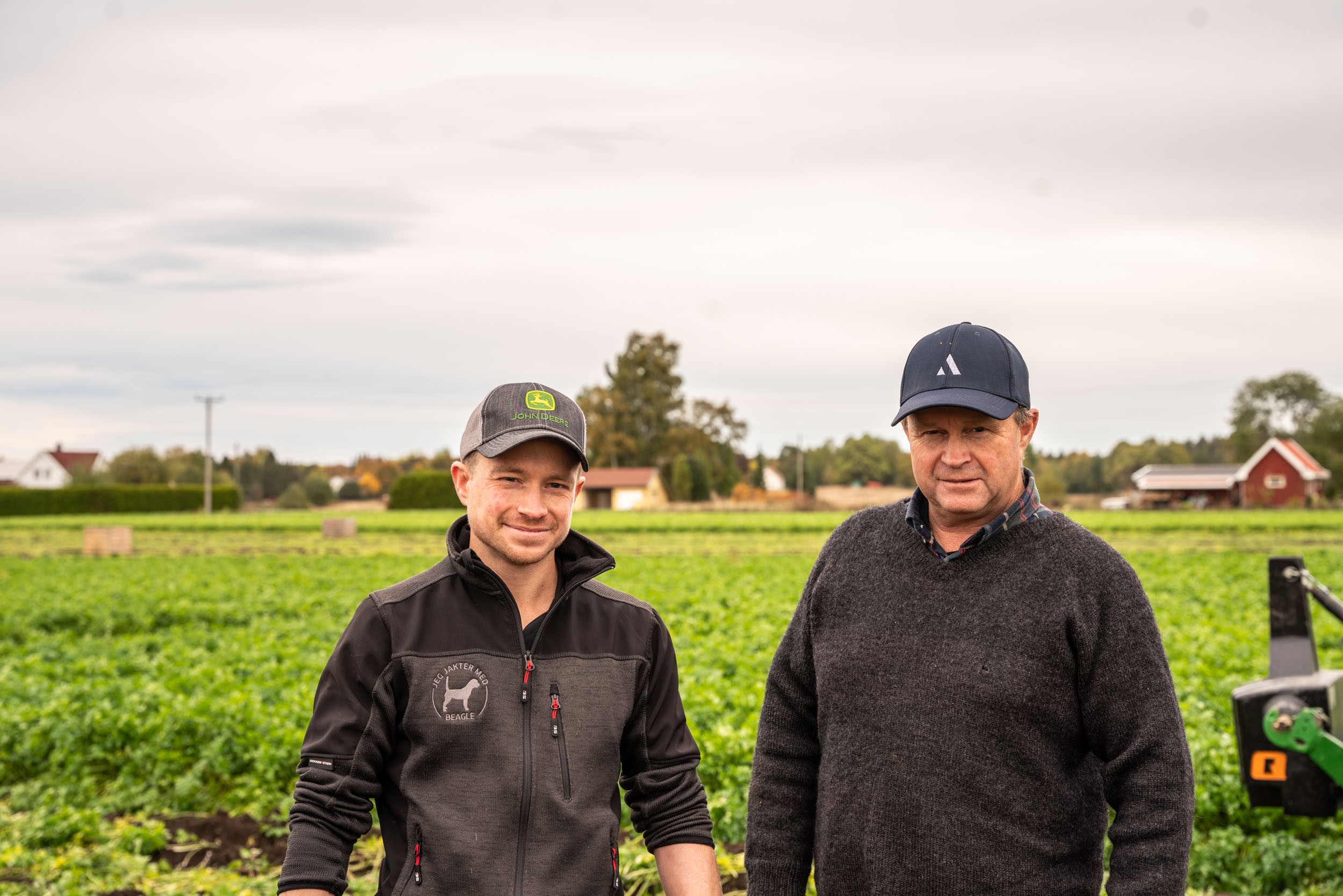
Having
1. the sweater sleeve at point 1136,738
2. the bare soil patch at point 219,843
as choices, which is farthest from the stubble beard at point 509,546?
the bare soil patch at point 219,843

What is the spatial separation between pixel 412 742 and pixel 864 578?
1.09 m

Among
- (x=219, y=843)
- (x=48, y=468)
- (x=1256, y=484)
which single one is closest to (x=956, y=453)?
(x=219, y=843)

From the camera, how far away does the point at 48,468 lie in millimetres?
109750

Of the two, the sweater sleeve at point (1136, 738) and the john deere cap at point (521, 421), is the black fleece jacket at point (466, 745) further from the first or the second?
the sweater sleeve at point (1136, 738)

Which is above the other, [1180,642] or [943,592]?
[943,592]

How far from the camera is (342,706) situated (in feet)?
7.34

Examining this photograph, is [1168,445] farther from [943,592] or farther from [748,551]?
[943,592]

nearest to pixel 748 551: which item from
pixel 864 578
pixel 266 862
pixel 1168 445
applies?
pixel 266 862

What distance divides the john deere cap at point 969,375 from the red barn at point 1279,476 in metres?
74.9

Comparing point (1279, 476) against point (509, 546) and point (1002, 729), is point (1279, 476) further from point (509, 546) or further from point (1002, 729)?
point (509, 546)

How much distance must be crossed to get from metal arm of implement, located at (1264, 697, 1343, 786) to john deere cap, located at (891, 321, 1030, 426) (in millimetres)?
1877

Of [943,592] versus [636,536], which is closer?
[943,592]

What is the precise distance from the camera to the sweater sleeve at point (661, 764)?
247 cm

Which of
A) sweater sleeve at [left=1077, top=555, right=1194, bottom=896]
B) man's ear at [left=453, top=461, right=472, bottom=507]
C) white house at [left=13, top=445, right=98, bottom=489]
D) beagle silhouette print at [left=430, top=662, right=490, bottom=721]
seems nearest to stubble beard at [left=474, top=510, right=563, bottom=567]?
man's ear at [left=453, top=461, right=472, bottom=507]
